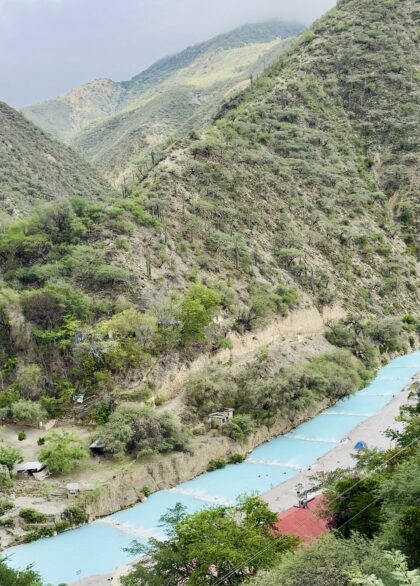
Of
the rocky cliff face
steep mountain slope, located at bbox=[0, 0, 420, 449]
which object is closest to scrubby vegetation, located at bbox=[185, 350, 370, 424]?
steep mountain slope, located at bbox=[0, 0, 420, 449]

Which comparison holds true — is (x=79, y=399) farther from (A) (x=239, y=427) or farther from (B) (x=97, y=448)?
(A) (x=239, y=427)

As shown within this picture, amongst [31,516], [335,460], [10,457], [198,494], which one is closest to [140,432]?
[198,494]

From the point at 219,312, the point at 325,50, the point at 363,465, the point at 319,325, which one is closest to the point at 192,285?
the point at 219,312

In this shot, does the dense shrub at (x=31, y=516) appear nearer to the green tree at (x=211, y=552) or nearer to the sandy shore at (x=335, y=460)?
the sandy shore at (x=335, y=460)

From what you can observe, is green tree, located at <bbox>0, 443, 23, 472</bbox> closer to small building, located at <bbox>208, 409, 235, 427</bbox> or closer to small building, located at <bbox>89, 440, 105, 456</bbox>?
small building, located at <bbox>89, 440, 105, 456</bbox>

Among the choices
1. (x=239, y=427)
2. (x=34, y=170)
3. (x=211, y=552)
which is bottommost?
(x=239, y=427)

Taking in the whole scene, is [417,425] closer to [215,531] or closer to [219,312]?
[215,531]
